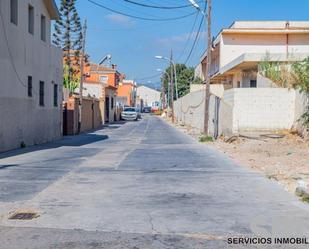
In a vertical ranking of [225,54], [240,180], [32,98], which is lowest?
[240,180]

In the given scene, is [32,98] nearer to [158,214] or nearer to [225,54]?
[158,214]

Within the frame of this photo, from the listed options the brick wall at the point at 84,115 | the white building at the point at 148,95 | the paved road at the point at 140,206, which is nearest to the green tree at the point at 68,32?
the brick wall at the point at 84,115

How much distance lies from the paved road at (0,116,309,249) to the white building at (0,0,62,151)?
5483 millimetres

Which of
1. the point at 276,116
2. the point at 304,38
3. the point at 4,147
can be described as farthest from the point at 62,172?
the point at 304,38

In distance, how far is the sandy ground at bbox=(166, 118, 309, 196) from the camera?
12461 mm

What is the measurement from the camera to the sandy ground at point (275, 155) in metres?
12.5

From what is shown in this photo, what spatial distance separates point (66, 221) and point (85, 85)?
5394cm

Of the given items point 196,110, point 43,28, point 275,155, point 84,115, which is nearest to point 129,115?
point 196,110

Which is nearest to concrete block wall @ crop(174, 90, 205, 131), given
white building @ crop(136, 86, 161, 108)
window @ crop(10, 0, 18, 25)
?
window @ crop(10, 0, 18, 25)

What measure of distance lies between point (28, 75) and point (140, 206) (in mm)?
15258

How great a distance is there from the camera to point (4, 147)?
19.1m

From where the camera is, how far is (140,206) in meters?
8.60

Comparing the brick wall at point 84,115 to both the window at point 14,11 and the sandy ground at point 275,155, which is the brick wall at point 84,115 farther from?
the window at point 14,11

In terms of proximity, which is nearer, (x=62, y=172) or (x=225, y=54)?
(x=62, y=172)
